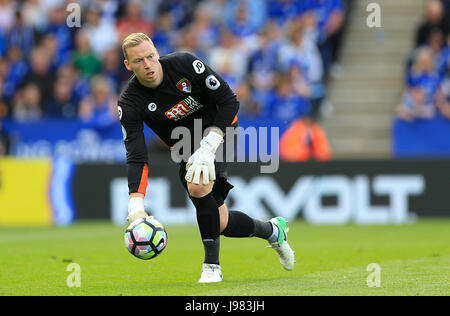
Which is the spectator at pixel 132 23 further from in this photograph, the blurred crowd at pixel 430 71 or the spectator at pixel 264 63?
the blurred crowd at pixel 430 71

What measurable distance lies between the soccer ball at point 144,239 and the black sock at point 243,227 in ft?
2.52

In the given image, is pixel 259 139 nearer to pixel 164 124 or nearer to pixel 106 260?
pixel 106 260

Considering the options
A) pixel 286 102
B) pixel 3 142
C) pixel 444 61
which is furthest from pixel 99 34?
pixel 444 61

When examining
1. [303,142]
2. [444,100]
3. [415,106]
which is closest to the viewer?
[303,142]

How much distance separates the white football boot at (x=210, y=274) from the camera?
7.38 metres

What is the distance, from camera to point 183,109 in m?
7.59

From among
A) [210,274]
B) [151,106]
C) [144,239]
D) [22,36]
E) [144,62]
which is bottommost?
[210,274]

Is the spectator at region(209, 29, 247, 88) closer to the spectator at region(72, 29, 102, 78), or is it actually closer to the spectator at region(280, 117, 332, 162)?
the spectator at region(280, 117, 332, 162)

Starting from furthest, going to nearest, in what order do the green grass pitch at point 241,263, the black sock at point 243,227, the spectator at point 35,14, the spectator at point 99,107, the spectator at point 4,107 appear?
the spectator at point 35,14 < the spectator at point 4,107 < the spectator at point 99,107 < the black sock at point 243,227 < the green grass pitch at point 241,263

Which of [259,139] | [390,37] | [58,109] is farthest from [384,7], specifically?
[58,109]

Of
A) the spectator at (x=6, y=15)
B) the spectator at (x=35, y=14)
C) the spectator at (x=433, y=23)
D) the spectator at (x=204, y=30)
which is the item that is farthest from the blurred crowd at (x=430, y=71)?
the spectator at (x=6, y=15)

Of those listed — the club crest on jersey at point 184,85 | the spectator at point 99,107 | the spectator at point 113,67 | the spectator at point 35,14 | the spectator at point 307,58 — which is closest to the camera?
the club crest on jersey at point 184,85

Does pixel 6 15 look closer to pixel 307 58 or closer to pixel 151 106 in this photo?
pixel 307 58

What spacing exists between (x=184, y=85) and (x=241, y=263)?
2464 millimetres
